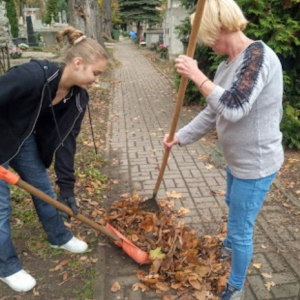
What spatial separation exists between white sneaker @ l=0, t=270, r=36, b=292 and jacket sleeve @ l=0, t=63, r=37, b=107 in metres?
1.31

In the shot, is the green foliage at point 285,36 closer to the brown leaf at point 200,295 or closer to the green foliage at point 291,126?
the green foliage at point 291,126

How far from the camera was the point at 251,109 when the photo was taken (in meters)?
1.76

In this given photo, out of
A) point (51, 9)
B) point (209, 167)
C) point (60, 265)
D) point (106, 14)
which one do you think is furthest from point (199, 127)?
point (51, 9)

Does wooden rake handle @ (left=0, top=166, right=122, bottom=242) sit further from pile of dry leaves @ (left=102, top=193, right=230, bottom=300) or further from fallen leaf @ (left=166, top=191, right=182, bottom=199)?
fallen leaf @ (left=166, top=191, right=182, bottom=199)

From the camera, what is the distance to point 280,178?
170 inches

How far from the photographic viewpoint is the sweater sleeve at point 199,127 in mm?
2354

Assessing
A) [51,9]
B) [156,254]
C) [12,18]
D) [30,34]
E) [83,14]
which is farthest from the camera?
[51,9]

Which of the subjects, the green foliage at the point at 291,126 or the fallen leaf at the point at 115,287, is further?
the green foliage at the point at 291,126

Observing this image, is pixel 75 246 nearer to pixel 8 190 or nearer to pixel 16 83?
pixel 8 190

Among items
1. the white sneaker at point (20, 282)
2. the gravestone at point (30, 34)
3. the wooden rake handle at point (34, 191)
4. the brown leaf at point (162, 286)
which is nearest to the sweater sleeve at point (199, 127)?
the wooden rake handle at point (34, 191)

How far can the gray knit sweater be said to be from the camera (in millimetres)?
1607

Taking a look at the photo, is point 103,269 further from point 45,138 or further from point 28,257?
point 45,138

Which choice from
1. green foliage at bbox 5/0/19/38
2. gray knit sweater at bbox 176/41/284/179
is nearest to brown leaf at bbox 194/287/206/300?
gray knit sweater at bbox 176/41/284/179

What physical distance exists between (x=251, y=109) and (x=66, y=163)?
1337 millimetres
